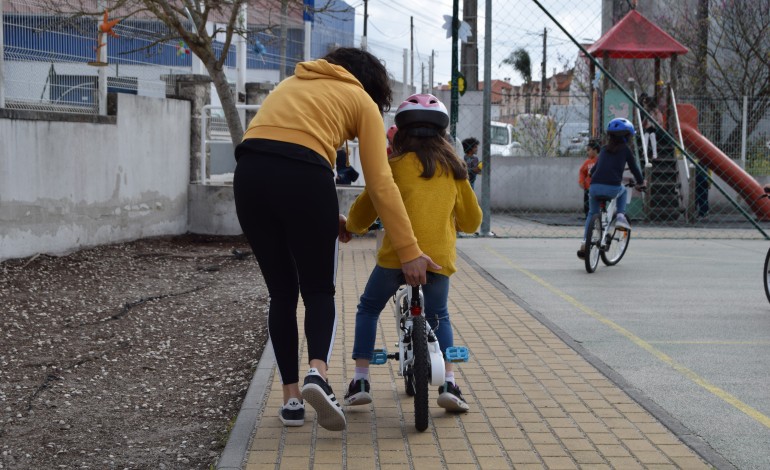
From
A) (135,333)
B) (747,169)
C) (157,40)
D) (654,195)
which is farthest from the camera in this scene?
(747,169)

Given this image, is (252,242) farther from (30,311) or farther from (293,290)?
(30,311)

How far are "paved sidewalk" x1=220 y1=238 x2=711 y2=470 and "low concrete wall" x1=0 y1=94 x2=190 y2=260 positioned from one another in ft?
15.8

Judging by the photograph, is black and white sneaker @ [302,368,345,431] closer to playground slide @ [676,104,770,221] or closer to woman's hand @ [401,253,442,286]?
woman's hand @ [401,253,442,286]

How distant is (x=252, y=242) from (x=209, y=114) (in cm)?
1117

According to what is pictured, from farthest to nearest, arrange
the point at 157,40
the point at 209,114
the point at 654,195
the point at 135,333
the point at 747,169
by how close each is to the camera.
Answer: the point at 747,169, the point at 654,195, the point at 209,114, the point at 157,40, the point at 135,333

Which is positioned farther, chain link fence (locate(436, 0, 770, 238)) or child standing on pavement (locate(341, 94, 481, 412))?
chain link fence (locate(436, 0, 770, 238))

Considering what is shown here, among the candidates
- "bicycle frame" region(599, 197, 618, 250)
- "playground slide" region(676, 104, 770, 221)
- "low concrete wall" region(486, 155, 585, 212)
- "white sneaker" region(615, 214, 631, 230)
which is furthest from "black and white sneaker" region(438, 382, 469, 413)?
"low concrete wall" region(486, 155, 585, 212)

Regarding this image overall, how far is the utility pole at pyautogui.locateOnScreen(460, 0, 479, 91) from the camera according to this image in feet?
57.7

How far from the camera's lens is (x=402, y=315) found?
537 centimetres

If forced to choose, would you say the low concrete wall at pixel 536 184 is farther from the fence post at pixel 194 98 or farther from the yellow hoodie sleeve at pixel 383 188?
the yellow hoodie sleeve at pixel 383 188

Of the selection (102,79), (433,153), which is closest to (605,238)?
(102,79)

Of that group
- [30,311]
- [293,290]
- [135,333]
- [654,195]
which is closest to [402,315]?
[293,290]

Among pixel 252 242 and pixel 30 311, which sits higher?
pixel 252 242

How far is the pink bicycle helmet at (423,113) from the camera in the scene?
16.8ft
